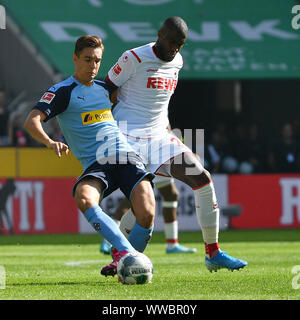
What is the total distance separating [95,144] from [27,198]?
7937 mm

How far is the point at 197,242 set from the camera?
11.8m

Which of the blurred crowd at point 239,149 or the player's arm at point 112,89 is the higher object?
the player's arm at point 112,89

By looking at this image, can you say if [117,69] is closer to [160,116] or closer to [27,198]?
[160,116]

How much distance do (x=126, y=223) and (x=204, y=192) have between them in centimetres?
92

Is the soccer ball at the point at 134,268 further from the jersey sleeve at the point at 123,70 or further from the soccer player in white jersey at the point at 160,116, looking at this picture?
the jersey sleeve at the point at 123,70

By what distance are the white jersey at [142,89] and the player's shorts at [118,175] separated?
2.45 ft

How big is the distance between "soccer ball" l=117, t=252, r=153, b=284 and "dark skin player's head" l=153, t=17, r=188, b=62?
1976 millimetres

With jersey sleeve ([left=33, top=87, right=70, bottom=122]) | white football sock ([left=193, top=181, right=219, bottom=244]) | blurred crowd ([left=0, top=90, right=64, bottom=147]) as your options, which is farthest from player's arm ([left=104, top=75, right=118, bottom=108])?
blurred crowd ([left=0, top=90, right=64, bottom=147])

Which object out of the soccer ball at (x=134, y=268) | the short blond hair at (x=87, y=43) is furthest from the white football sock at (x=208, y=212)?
the short blond hair at (x=87, y=43)

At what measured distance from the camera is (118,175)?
255 inches

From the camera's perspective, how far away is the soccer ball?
229 inches

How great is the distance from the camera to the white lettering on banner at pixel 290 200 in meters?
14.8

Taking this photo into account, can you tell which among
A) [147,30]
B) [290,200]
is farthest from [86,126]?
[147,30]

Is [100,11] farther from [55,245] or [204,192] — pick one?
[204,192]
